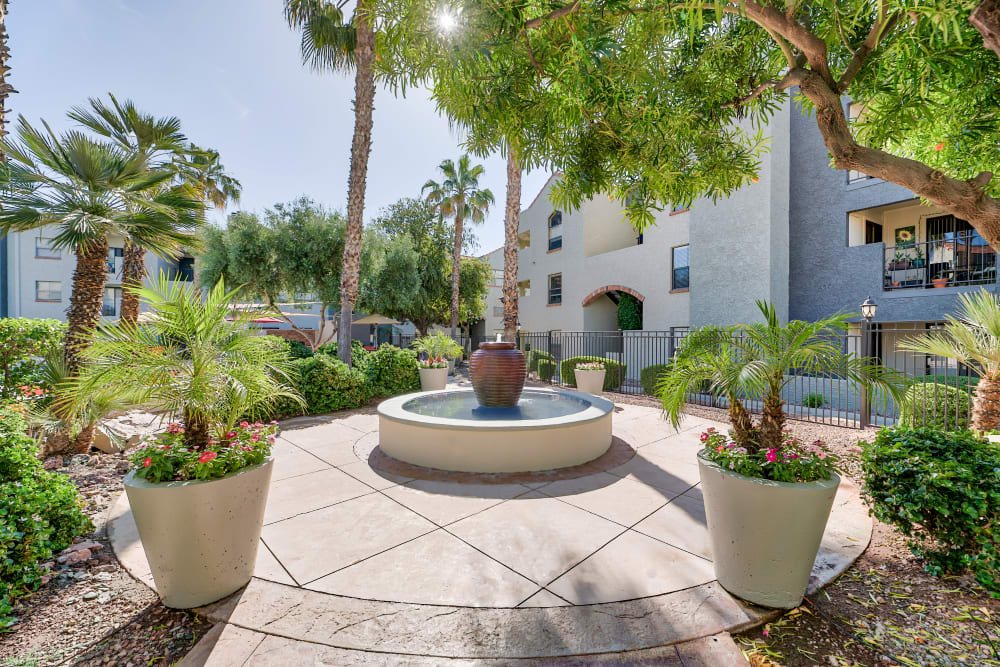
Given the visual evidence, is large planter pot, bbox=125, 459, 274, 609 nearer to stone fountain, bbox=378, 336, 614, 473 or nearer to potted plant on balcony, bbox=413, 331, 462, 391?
stone fountain, bbox=378, 336, 614, 473

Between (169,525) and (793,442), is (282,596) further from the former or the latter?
(793,442)

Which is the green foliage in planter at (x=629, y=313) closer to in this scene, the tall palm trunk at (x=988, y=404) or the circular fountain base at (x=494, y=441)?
the tall palm trunk at (x=988, y=404)

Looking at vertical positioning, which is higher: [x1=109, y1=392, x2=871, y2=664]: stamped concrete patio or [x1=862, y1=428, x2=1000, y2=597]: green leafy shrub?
[x1=862, y1=428, x2=1000, y2=597]: green leafy shrub

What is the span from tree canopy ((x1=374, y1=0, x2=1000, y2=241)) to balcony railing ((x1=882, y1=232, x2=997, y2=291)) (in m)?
10.7

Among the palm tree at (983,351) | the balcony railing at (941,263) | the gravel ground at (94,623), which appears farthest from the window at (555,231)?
the gravel ground at (94,623)

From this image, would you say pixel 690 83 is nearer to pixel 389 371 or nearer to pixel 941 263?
pixel 389 371

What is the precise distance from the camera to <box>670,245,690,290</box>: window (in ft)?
51.4

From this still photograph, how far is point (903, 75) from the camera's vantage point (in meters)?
3.26

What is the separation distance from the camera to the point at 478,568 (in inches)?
115

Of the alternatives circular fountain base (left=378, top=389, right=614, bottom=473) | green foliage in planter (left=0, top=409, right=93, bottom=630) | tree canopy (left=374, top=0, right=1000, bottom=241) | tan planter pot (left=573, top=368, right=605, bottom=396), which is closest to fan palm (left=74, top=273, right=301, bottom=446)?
green foliage in planter (left=0, top=409, right=93, bottom=630)

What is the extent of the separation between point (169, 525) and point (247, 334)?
1.43 m

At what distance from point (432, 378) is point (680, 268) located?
11094 millimetres

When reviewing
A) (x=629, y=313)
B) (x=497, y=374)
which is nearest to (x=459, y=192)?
(x=629, y=313)

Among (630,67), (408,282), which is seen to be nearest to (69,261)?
(408,282)
